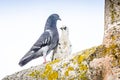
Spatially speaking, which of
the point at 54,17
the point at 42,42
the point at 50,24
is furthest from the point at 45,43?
the point at 54,17

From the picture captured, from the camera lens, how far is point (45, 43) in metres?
11.1

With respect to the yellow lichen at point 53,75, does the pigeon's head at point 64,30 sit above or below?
below

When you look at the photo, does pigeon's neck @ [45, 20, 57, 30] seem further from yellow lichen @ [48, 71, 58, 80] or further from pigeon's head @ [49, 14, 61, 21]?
yellow lichen @ [48, 71, 58, 80]

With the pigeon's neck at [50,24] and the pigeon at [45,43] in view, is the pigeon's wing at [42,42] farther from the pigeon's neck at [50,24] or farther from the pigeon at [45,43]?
the pigeon's neck at [50,24]

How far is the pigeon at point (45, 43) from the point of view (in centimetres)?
1066

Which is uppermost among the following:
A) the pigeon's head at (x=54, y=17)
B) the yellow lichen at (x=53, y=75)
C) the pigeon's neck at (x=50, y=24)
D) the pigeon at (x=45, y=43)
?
the pigeon's head at (x=54, y=17)

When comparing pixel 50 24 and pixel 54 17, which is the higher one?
pixel 54 17

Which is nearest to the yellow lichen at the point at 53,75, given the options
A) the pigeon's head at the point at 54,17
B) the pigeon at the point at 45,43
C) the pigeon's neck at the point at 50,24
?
the pigeon at the point at 45,43

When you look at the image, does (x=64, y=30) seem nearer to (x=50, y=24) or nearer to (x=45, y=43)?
(x=50, y=24)

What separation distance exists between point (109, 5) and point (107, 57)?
307 mm

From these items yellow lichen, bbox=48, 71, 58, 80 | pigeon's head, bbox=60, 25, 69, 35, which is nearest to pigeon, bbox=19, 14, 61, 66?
pigeon's head, bbox=60, 25, 69, 35

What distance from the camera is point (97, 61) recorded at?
5.01 feet

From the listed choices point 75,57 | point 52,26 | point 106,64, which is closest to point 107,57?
point 106,64

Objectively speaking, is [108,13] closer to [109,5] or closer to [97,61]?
[109,5]
